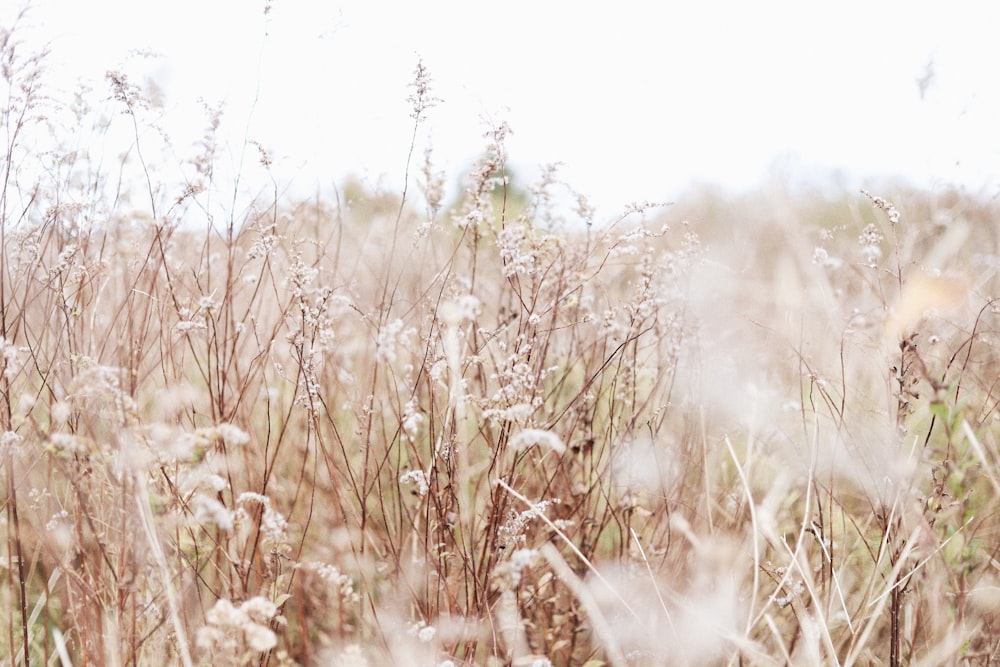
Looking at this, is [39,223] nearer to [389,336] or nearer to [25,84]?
[25,84]

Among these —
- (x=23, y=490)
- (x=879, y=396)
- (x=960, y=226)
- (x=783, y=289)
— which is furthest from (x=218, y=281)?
(x=960, y=226)

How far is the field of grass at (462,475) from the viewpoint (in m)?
1.38

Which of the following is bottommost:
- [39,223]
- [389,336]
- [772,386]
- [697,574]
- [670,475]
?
[697,574]

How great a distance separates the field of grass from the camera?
1.38m

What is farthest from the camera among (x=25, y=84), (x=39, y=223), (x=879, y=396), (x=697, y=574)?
(x=879, y=396)

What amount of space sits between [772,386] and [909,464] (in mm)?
1142

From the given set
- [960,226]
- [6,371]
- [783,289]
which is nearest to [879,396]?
[783,289]

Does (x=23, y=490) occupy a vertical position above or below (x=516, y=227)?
below

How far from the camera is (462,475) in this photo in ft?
5.84

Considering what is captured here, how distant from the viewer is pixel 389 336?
1153 mm

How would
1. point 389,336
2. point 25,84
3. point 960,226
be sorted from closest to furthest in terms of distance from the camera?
point 389,336 → point 25,84 → point 960,226

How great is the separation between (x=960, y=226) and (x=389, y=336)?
9.47 feet

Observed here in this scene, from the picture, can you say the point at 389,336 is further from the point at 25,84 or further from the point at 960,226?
the point at 960,226

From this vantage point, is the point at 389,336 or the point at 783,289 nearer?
the point at 389,336
